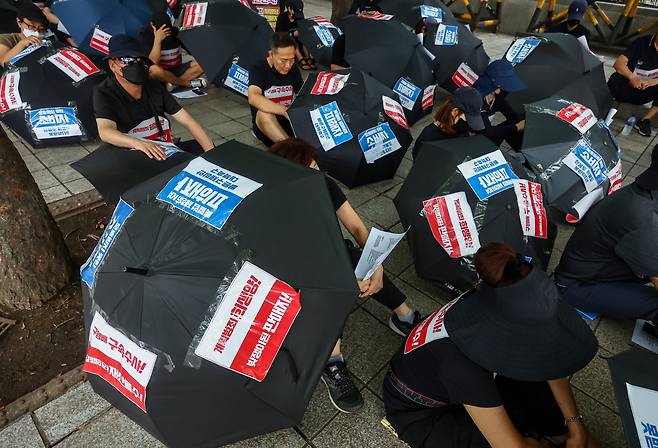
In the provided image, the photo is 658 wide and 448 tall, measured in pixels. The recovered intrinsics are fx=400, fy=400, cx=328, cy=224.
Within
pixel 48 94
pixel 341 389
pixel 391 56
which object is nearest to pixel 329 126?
pixel 391 56

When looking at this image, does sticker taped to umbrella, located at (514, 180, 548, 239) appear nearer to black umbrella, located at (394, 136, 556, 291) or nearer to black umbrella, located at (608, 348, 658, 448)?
black umbrella, located at (394, 136, 556, 291)

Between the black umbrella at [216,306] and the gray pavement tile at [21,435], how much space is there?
0.94 metres

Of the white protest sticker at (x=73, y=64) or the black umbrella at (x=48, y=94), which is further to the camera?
the white protest sticker at (x=73, y=64)

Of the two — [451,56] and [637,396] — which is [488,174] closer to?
[637,396]

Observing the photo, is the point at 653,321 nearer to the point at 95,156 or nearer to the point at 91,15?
the point at 95,156

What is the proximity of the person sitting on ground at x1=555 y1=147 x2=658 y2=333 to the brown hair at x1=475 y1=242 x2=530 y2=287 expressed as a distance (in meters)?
1.35

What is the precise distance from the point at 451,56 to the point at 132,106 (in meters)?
4.65

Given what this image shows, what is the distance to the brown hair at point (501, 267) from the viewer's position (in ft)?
5.33

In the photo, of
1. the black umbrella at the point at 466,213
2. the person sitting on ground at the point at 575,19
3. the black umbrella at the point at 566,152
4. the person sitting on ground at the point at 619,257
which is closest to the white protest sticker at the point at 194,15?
the black umbrella at the point at 466,213

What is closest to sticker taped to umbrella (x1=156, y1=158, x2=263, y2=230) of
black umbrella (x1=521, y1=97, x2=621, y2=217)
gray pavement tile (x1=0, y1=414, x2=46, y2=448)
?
gray pavement tile (x1=0, y1=414, x2=46, y2=448)

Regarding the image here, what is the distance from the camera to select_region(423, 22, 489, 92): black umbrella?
6031 millimetres

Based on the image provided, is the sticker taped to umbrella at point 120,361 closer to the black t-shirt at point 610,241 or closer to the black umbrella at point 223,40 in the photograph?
the black t-shirt at point 610,241

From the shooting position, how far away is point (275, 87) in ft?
15.5

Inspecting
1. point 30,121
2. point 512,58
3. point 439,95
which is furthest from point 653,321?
point 30,121
